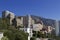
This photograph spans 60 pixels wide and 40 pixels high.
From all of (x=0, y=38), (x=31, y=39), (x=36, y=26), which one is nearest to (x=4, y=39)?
(x=0, y=38)

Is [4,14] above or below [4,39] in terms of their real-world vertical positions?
above

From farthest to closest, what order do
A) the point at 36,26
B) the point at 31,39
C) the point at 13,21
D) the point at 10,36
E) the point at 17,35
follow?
the point at 36,26 → the point at 13,21 → the point at 31,39 → the point at 17,35 → the point at 10,36

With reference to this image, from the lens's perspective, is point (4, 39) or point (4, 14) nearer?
point (4, 39)

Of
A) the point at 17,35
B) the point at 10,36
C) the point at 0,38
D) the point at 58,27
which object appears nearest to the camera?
the point at 0,38

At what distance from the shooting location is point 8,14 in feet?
147

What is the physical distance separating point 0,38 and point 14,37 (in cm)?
381

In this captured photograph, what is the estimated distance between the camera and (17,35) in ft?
71.3

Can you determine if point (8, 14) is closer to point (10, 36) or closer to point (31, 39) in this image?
point (31, 39)

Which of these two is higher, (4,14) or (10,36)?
(4,14)

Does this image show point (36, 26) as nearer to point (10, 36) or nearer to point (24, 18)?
point (24, 18)

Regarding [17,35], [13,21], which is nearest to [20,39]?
[17,35]

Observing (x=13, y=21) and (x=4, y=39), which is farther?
(x=13, y=21)

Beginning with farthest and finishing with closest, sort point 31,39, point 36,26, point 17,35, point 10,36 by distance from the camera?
point 36,26 → point 31,39 → point 17,35 → point 10,36

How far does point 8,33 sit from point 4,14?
83.2ft
